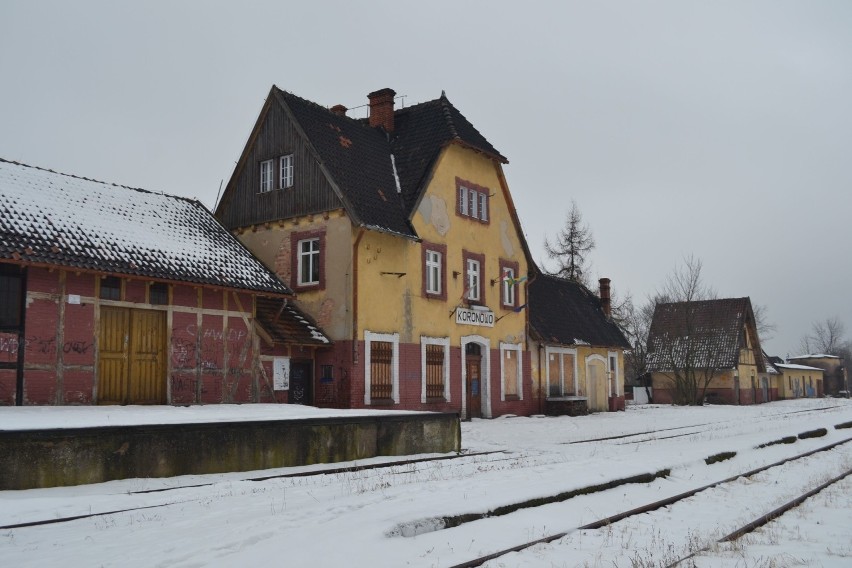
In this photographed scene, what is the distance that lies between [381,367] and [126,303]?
8392 millimetres

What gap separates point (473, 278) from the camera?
29.2 metres

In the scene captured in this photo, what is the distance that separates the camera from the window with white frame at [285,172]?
85.3 feet

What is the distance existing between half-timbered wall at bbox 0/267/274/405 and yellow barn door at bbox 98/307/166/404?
0.02 m

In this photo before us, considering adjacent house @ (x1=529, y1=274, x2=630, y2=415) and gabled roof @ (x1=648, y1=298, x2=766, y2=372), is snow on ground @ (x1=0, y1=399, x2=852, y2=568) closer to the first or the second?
adjacent house @ (x1=529, y1=274, x2=630, y2=415)

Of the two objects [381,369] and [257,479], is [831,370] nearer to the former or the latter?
[381,369]

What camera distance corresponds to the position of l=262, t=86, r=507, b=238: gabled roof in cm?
2498

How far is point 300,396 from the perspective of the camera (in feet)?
78.1

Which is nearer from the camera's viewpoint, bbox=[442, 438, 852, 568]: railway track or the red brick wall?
bbox=[442, 438, 852, 568]: railway track

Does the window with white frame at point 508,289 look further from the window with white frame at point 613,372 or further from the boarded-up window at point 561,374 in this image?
the window with white frame at point 613,372

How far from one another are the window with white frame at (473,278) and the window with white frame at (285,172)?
22.3ft

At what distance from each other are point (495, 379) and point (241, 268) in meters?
11.3

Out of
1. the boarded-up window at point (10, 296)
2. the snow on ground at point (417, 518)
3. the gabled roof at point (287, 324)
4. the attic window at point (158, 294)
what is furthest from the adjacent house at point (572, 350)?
the boarded-up window at point (10, 296)

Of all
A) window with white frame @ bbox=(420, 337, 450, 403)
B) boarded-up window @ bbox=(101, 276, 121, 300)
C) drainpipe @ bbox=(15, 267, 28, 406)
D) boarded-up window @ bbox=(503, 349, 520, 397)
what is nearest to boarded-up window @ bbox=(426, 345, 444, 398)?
window with white frame @ bbox=(420, 337, 450, 403)

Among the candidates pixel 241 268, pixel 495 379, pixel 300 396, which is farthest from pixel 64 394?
pixel 495 379
